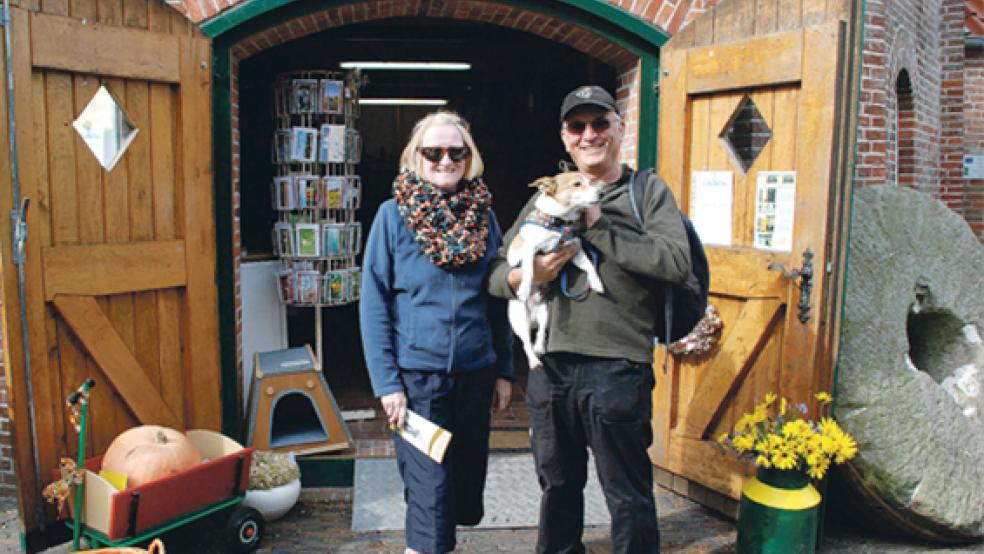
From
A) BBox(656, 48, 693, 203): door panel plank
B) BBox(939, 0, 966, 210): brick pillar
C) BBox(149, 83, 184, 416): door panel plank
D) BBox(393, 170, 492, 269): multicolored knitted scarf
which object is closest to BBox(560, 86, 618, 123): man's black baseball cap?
BBox(393, 170, 492, 269): multicolored knitted scarf

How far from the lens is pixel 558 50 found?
8.46m

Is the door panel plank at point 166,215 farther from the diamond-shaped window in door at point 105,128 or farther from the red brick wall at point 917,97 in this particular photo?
the red brick wall at point 917,97

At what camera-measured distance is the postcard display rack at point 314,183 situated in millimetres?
5379

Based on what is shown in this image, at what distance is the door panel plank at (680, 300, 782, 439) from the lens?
3900 millimetres

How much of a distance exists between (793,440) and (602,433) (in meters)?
1.20

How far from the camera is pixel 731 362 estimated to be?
4.07 metres

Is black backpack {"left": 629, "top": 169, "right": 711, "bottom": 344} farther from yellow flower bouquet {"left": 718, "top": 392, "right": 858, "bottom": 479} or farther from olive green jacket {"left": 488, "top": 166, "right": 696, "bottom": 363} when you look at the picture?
yellow flower bouquet {"left": 718, "top": 392, "right": 858, "bottom": 479}

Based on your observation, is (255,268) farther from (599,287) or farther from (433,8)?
(599,287)

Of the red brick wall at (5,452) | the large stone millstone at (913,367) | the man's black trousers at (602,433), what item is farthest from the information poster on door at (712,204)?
the red brick wall at (5,452)

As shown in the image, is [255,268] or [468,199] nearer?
[468,199]

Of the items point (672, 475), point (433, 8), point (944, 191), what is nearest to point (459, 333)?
point (672, 475)

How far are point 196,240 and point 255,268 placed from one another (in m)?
1.64

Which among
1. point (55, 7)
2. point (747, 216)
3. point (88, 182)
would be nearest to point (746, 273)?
point (747, 216)

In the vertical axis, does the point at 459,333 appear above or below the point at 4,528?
above
